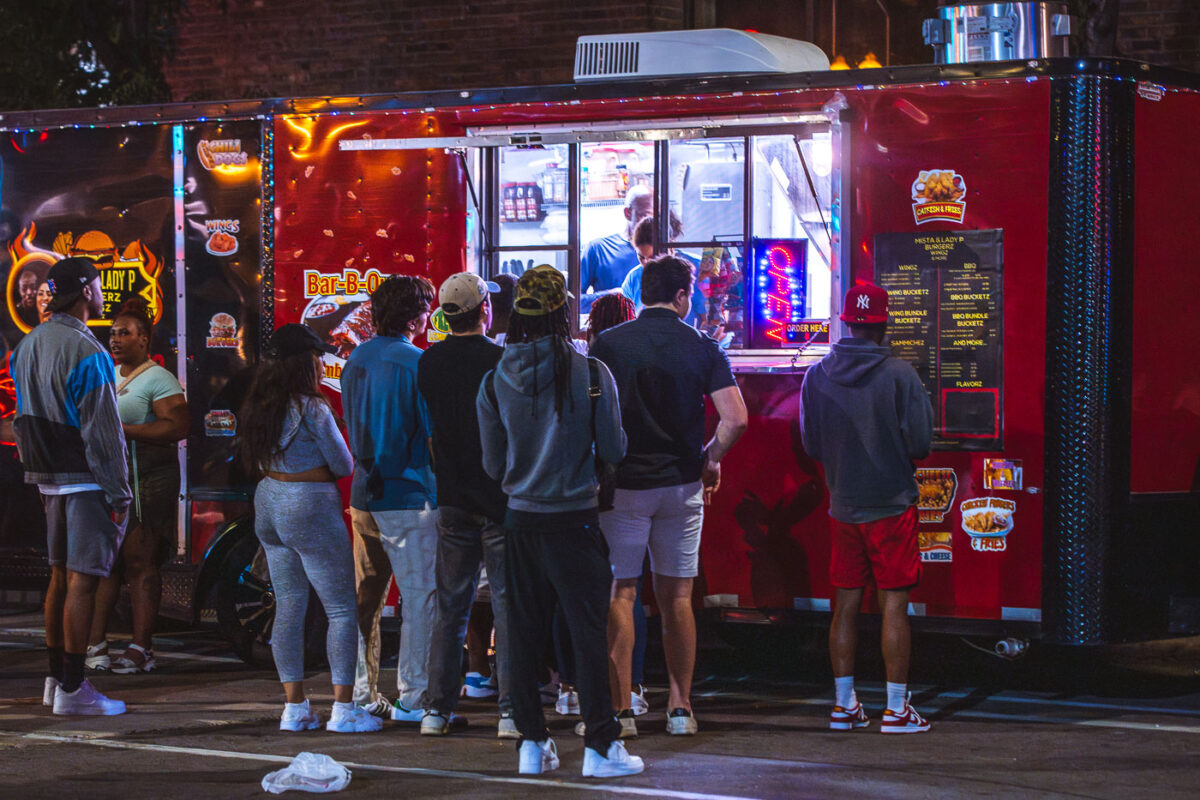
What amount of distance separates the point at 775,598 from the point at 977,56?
2.70 m

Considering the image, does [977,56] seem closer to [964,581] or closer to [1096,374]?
[1096,374]

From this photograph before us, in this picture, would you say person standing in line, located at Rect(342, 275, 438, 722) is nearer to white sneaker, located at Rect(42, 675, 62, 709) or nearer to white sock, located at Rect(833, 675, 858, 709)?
white sneaker, located at Rect(42, 675, 62, 709)

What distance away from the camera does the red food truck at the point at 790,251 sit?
6527mm

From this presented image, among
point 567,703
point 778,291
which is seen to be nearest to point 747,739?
point 567,703

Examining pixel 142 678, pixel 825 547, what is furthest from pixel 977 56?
pixel 142 678

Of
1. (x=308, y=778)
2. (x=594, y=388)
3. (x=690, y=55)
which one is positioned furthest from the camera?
(x=690, y=55)

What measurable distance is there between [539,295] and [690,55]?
7.63ft

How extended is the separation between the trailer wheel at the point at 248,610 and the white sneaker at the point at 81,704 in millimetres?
1109

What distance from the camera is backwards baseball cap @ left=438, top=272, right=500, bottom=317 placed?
238 inches

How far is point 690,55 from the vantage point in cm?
730

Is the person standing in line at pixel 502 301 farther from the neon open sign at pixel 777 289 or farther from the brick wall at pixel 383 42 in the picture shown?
the brick wall at pixel 383 42

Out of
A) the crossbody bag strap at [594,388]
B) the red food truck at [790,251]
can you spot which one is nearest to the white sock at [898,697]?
the red food truck at [790,251]

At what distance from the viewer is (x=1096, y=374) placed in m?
6.48

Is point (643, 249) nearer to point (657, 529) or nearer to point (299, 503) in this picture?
point (657, 529)
